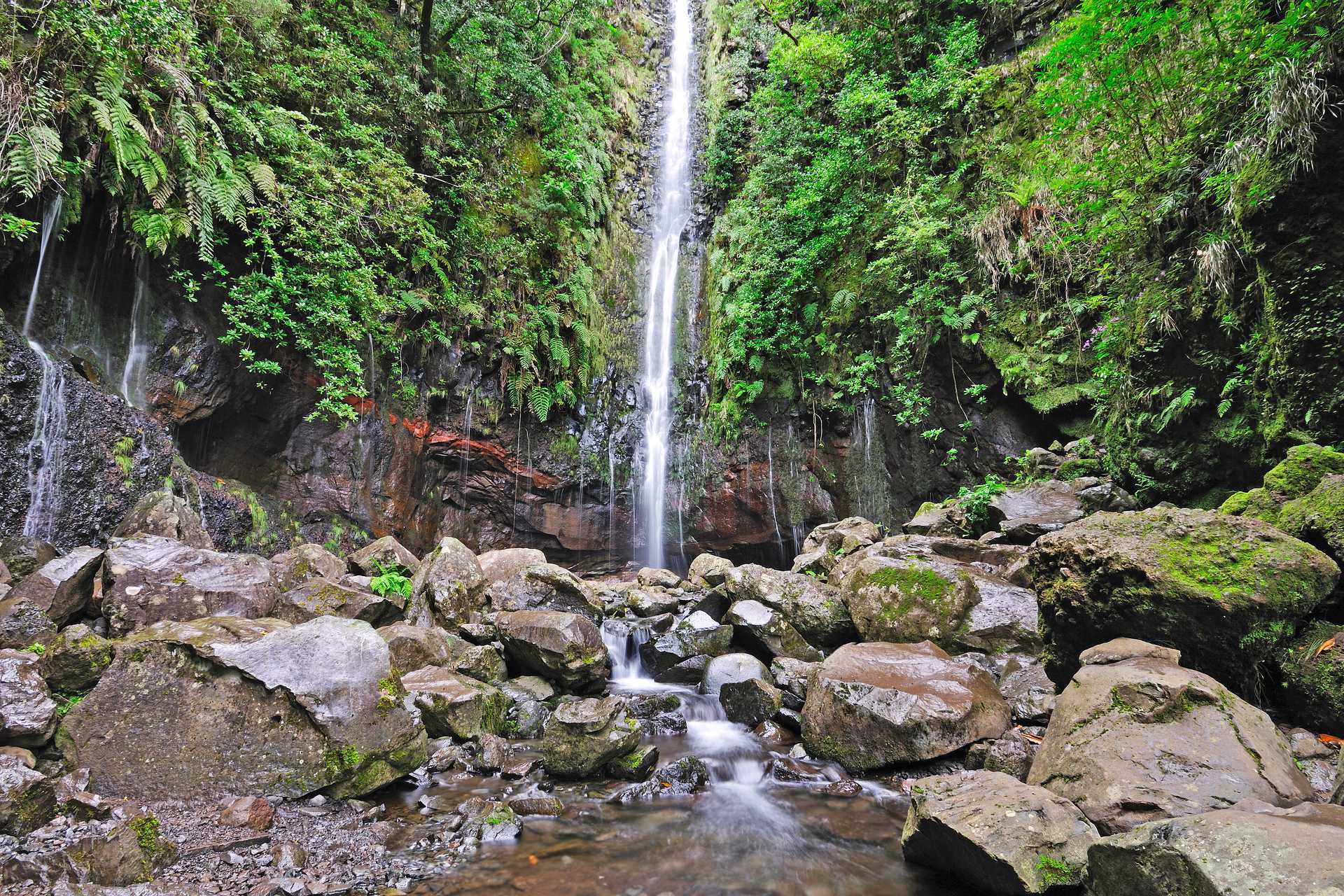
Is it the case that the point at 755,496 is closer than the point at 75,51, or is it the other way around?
the point at 75,51

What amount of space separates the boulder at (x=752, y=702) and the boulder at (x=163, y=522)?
5959mm

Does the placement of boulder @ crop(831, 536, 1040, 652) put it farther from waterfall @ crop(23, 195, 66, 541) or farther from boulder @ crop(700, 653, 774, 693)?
waterfall @ crop(23, 195, 66, 541)

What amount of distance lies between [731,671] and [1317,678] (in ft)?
15.1

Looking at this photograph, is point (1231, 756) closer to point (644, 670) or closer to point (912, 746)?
point (912, 746)

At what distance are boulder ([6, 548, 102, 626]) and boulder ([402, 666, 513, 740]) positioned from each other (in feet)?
8.77

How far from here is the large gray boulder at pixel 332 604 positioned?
5688mm

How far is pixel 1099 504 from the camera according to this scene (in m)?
7.11

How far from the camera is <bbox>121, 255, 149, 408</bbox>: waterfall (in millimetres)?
7953

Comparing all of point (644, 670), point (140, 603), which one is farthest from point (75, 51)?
point (644, 670)

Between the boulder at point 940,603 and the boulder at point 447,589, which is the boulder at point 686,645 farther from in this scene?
the boulder at point 447,589

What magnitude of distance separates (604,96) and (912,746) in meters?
19.0

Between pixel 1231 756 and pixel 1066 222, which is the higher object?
pixel 1066 222

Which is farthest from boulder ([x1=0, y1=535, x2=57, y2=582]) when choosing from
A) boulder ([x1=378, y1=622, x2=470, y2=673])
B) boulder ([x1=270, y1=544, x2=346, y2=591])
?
boulder ([x1=378, y1=622, x2=470, y2=673])

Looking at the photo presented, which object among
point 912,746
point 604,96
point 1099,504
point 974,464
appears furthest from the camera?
point 604,96
